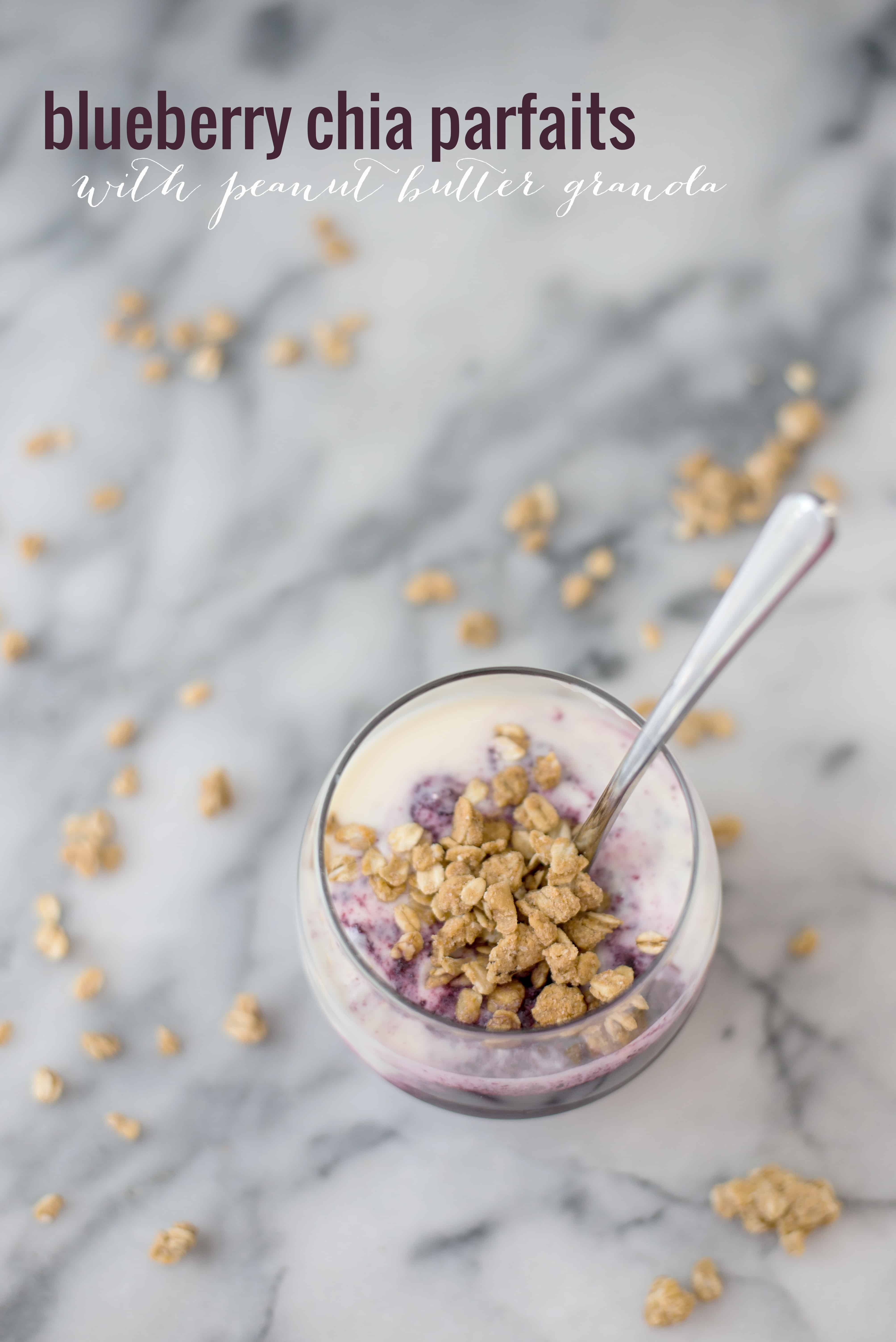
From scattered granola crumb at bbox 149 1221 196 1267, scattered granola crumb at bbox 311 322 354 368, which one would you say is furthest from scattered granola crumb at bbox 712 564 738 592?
scattered granola crumb at bbox 149 1221 196 1267

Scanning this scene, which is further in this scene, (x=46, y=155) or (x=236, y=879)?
(x=46, y=155)

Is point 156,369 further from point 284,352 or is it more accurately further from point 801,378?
point 801,378

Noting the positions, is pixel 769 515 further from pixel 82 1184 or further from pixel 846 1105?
pixel 82 1184

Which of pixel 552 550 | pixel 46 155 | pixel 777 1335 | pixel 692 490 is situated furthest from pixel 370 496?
pixel 777 1335

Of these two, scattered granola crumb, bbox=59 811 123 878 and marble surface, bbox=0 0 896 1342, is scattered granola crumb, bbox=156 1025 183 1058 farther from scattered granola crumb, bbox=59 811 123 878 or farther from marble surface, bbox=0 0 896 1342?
scattered granola crumb, bbox=59 811 123 878

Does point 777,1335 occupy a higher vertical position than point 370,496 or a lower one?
lower

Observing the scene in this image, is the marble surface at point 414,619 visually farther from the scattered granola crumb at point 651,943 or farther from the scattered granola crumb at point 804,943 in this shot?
the scattered granola crumb at point 651,943
